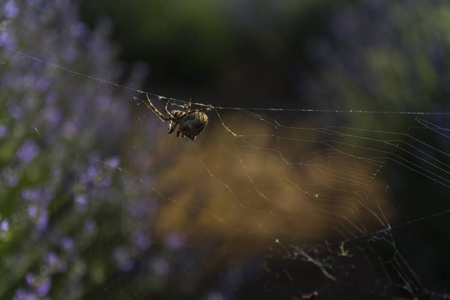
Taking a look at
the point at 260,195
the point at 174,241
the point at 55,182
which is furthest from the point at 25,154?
the point at 260,195

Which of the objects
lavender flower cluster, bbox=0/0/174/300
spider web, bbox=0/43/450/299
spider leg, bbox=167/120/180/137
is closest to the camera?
lavender flower cluster, bbox=0/0/174/300

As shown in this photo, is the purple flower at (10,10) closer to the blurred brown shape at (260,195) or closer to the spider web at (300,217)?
the spider web at (300,217)

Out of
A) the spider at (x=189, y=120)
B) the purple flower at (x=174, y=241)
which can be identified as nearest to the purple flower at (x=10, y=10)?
the spider at (x=189, y=120)

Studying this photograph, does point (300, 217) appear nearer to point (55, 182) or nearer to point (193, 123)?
point (193, 123)

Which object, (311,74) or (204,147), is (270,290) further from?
(311,74)

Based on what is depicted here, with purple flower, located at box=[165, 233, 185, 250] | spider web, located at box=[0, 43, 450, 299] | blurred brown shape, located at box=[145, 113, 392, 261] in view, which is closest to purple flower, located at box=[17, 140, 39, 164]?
spider web, located at box=[0, 43, 450, 299]

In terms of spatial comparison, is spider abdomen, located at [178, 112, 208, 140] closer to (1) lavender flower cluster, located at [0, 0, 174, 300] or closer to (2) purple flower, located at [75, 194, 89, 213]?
(1) lavender flower cluster, located at [0, 0, 174, 300]

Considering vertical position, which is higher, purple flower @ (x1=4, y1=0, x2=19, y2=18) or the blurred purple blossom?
purple flower @ (x1=4, y1=0, x2=19, y2=18)
